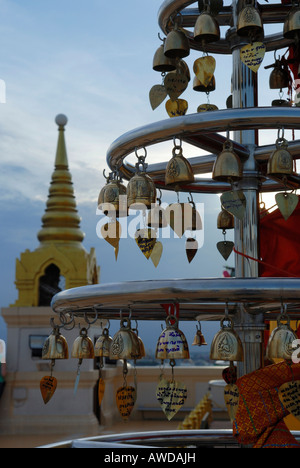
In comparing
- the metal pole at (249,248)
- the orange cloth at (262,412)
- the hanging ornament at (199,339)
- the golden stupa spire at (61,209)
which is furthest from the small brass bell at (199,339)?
the golden stupa spire at (61,209)

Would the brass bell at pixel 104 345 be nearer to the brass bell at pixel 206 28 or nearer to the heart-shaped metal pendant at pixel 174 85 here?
the heart-shaped metal pendant at pixel 174 85

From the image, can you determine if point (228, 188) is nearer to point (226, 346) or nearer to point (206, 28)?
point (206, 28)

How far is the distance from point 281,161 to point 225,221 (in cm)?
96

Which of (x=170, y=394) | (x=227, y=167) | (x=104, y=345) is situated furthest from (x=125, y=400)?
(x=227, y=167)

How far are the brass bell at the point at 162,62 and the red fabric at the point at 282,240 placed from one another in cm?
84

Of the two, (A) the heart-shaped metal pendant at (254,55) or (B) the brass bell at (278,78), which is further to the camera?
(B) the brass bell at (278,78)

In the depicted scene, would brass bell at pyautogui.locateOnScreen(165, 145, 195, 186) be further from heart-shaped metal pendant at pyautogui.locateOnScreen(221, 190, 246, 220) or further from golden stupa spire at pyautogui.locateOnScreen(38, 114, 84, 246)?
golden stupa spire at pyautogui.locateOnScreen(38, 114, 84, 246)

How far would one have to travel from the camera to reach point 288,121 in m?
1.99

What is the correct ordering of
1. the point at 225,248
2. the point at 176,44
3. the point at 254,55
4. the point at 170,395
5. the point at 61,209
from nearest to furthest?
the point at 170,395 → the point at 254,55 → the point at 176,44 → the point at 225,248 → the point at 61,209

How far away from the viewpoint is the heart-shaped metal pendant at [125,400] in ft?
7.36

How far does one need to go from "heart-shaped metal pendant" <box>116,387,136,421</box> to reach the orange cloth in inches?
13.7

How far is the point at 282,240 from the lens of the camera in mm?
3146

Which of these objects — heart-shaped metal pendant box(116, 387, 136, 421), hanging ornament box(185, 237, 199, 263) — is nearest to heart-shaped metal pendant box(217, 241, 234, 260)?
hanging ornament box(185, 237, 199, 263)

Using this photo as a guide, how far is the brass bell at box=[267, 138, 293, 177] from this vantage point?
7.09 ft
